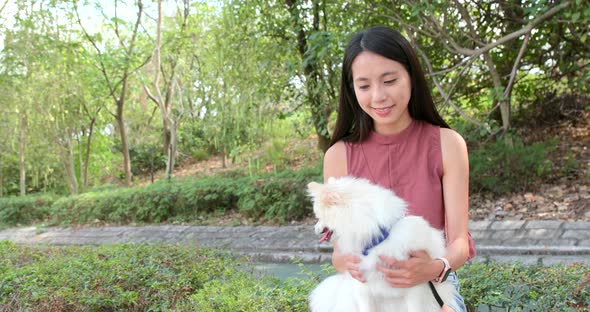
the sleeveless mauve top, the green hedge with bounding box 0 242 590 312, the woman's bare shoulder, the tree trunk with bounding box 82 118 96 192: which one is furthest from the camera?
the tree trunk with bounding box 82 118 96 192

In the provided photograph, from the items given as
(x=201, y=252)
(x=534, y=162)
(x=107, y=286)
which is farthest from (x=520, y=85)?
(x=107, y=286)

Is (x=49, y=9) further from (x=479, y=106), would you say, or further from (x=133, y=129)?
(x=479, y=106)

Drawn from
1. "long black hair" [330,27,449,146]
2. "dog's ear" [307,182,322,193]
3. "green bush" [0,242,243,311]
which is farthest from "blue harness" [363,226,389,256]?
"green bush" [0,242,243,311]

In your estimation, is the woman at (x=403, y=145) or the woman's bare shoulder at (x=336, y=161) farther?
the woman's bare shoulder at (x=336, y=161)

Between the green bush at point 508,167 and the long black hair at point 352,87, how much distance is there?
20.8ft

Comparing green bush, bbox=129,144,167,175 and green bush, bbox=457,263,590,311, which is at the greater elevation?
green bush, bbox=129,144,167,175

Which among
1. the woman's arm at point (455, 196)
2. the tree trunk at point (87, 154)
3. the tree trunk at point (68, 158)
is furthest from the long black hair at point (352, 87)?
the tree trunk at point (68, 158)

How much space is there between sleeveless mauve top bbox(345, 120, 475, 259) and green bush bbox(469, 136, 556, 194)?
637 cm

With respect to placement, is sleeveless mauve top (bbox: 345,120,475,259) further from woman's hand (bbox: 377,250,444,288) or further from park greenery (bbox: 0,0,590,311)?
park greenery (bbox: 0,0,590,311)

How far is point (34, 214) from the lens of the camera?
1387 centimetres

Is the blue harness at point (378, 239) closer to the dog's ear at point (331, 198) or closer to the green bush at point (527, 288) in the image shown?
the dog's ear at point (331, 198)

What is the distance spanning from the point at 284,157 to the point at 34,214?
23.5 feet

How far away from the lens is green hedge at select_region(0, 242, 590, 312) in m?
2.94

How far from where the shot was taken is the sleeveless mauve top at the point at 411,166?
2.15m
